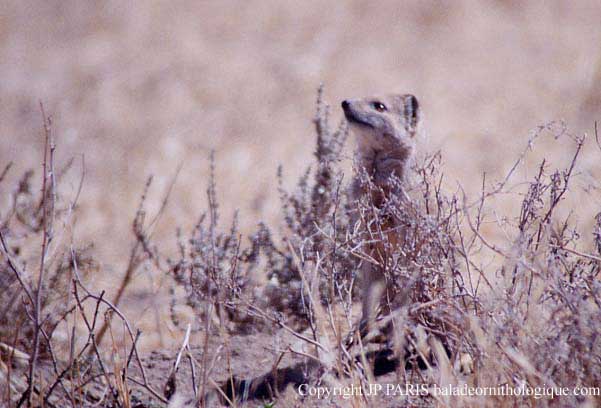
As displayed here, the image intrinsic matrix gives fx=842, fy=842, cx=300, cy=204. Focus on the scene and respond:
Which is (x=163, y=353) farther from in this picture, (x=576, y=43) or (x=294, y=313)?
(x=576, y=43)

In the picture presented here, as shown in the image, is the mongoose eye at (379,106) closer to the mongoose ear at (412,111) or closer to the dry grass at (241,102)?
the mongoose ear at (412,111)

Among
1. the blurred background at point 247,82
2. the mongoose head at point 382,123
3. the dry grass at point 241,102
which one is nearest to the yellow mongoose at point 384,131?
the mongoose head at point 382,123

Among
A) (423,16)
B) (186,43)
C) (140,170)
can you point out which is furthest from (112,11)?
(423,16)

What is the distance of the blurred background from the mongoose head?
261cm

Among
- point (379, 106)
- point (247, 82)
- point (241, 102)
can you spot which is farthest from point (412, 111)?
point (247, 82)

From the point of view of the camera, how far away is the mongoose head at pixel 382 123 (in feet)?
11.6

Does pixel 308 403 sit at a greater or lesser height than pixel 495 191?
lesser

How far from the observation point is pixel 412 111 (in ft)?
12.1

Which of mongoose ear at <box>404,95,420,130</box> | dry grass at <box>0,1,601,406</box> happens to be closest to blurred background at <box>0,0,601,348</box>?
dry grass at <box>0,1,601,406</box>

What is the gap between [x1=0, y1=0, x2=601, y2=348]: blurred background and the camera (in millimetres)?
6766

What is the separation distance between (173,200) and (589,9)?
16.3 feet

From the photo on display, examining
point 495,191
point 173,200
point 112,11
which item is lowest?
point 495,191

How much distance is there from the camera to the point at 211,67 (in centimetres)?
807

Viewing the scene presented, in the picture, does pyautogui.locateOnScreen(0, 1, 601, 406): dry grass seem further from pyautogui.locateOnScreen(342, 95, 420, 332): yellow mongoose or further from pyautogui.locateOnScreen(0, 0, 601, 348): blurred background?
pyautogui.locateOnScreen(342, 95, 420, 332): yellow mongoose
